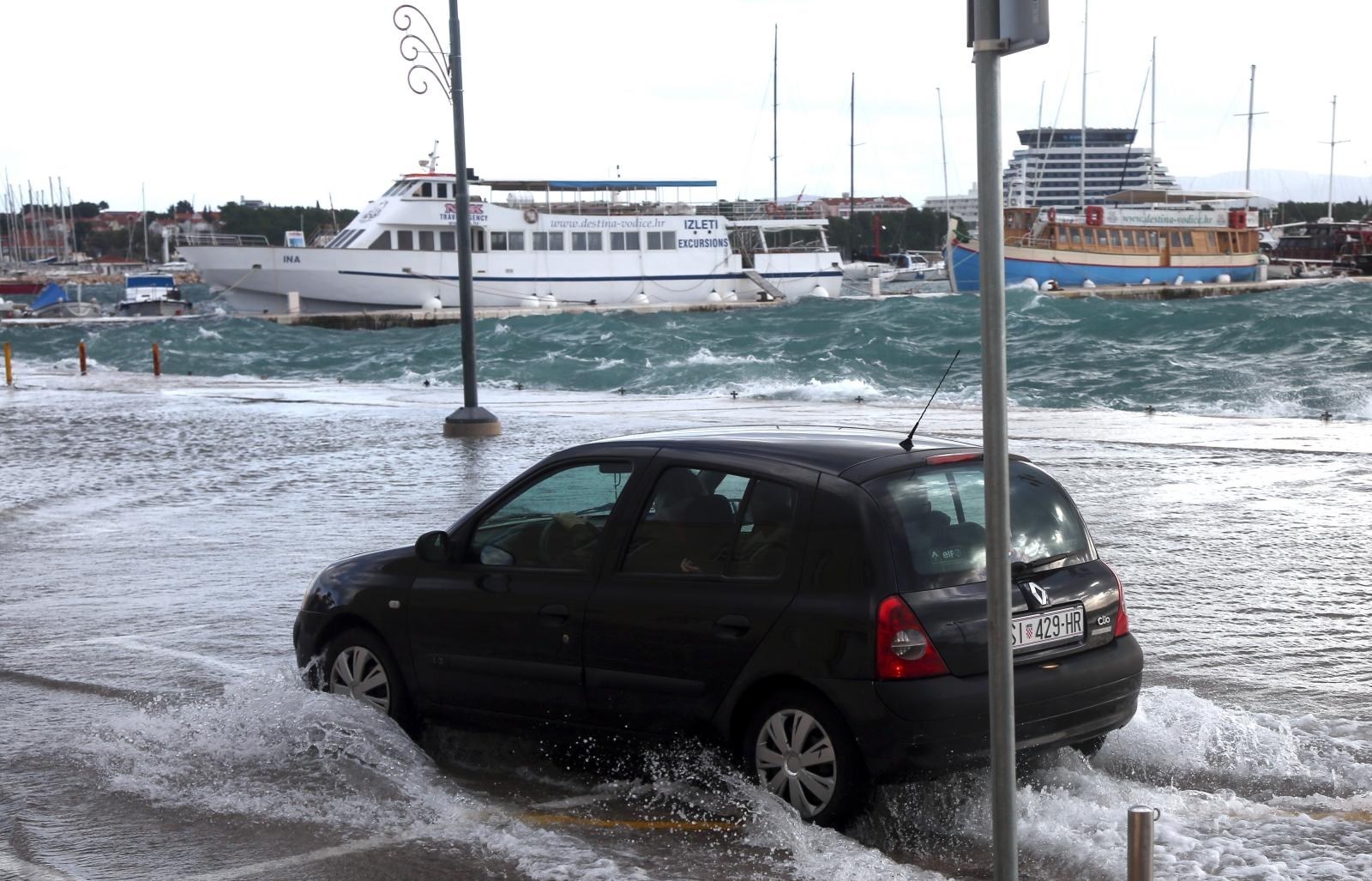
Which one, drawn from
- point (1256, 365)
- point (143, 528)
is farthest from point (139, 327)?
point (143, 528)

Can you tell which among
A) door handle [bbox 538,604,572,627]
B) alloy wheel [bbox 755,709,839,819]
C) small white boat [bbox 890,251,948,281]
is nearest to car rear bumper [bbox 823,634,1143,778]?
alloy wheel [bbox 755,709,839,819]

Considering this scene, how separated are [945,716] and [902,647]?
27 centimetres

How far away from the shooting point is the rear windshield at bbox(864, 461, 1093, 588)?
213 inches

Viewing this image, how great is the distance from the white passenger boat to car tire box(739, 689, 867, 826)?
5797 cm

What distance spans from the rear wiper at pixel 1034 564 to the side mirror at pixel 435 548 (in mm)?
2413

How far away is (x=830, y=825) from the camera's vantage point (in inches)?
209

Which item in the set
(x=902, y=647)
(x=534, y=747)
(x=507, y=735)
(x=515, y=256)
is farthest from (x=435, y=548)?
(x=515, y=256)

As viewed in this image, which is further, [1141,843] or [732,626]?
[732,626]

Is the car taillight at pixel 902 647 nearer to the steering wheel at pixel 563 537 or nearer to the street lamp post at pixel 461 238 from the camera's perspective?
the steering wheel at pixel 563 537

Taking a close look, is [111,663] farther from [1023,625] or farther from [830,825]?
[1023,625]

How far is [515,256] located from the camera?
65375 mm

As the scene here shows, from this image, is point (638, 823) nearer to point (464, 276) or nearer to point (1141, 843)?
point (1141, 843)

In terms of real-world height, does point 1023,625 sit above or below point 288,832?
above

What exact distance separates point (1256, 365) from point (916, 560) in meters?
31.8
